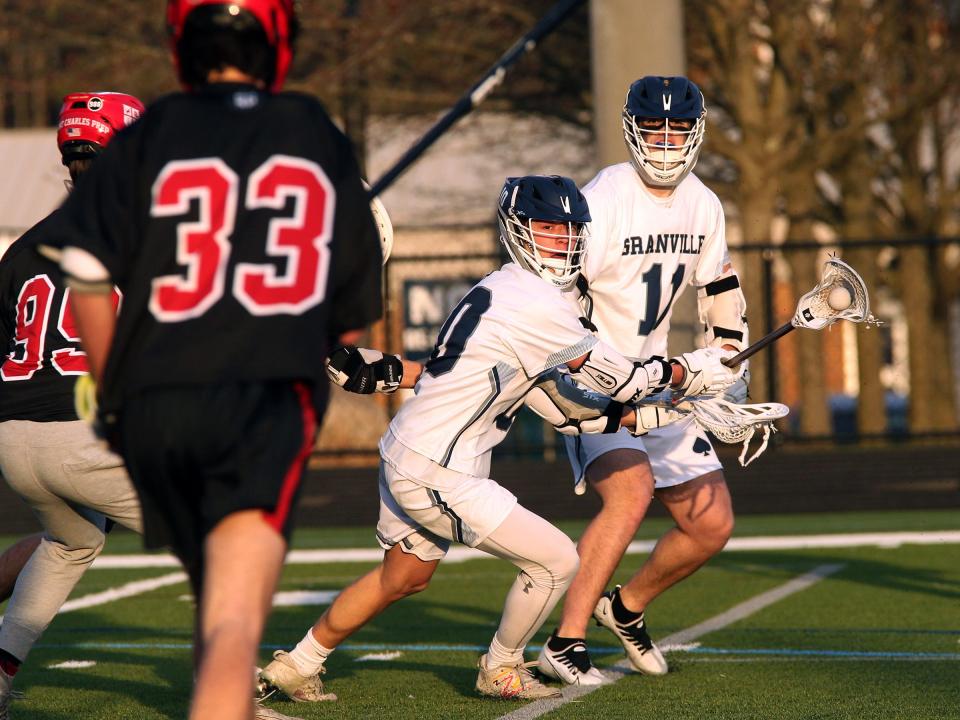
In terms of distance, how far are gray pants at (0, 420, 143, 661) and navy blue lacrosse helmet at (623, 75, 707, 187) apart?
2.46 metres

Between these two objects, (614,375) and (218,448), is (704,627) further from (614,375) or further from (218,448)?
(218,448)

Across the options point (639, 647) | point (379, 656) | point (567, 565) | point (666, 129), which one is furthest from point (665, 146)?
point (379, 656)

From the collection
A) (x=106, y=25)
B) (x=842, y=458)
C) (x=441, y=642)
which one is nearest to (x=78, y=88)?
(x=106, y=25)

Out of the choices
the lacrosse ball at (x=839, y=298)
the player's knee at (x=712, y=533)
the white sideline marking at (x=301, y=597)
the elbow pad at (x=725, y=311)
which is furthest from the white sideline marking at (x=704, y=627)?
the white sideline marking at (x=301, y=597)

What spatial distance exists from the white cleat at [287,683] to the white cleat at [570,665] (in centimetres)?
79

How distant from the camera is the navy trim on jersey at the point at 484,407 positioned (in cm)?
546

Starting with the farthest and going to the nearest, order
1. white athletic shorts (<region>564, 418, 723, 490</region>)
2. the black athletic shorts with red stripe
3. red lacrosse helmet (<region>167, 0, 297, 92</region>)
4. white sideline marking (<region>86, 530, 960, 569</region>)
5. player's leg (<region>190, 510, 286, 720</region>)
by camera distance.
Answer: white sideline marking (<region>86, 530, 960, 569</region>) < white athletic shorts (<region>564, 418, 723, 490</region>) < red lacrosse helmet (<region>167, 0, 297, 92</region>) < the black athletic shorts with red stripe < player's leg (<region>190, 510, 286, 720</region>)

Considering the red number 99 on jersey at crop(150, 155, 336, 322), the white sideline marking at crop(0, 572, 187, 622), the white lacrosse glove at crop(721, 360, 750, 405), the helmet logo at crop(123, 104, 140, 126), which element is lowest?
the white sideline marking at crop(0, 572, 187, 622)

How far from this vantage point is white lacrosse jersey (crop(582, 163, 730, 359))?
635 centimetres

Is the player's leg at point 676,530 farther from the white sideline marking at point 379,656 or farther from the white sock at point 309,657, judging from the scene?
the white sock at point 309,657

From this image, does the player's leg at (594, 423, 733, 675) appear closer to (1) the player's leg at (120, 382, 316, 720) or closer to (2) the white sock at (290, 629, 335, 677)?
(2) the white sock at (290, 629, 335, 677)

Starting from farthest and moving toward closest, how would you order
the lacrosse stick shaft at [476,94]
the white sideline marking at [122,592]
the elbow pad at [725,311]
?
the white sideline marking at [122,592] < the elbow pad at [725,311] < the lacrosse stick shaft at [476,94]

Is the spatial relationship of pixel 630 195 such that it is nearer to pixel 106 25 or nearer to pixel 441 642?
pixel 441 642

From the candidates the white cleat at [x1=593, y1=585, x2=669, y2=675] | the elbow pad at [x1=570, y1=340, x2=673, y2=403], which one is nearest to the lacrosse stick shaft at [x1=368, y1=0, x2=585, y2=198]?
the elbow pad at [x1=570, y1=340, x2=673, y2=403]
